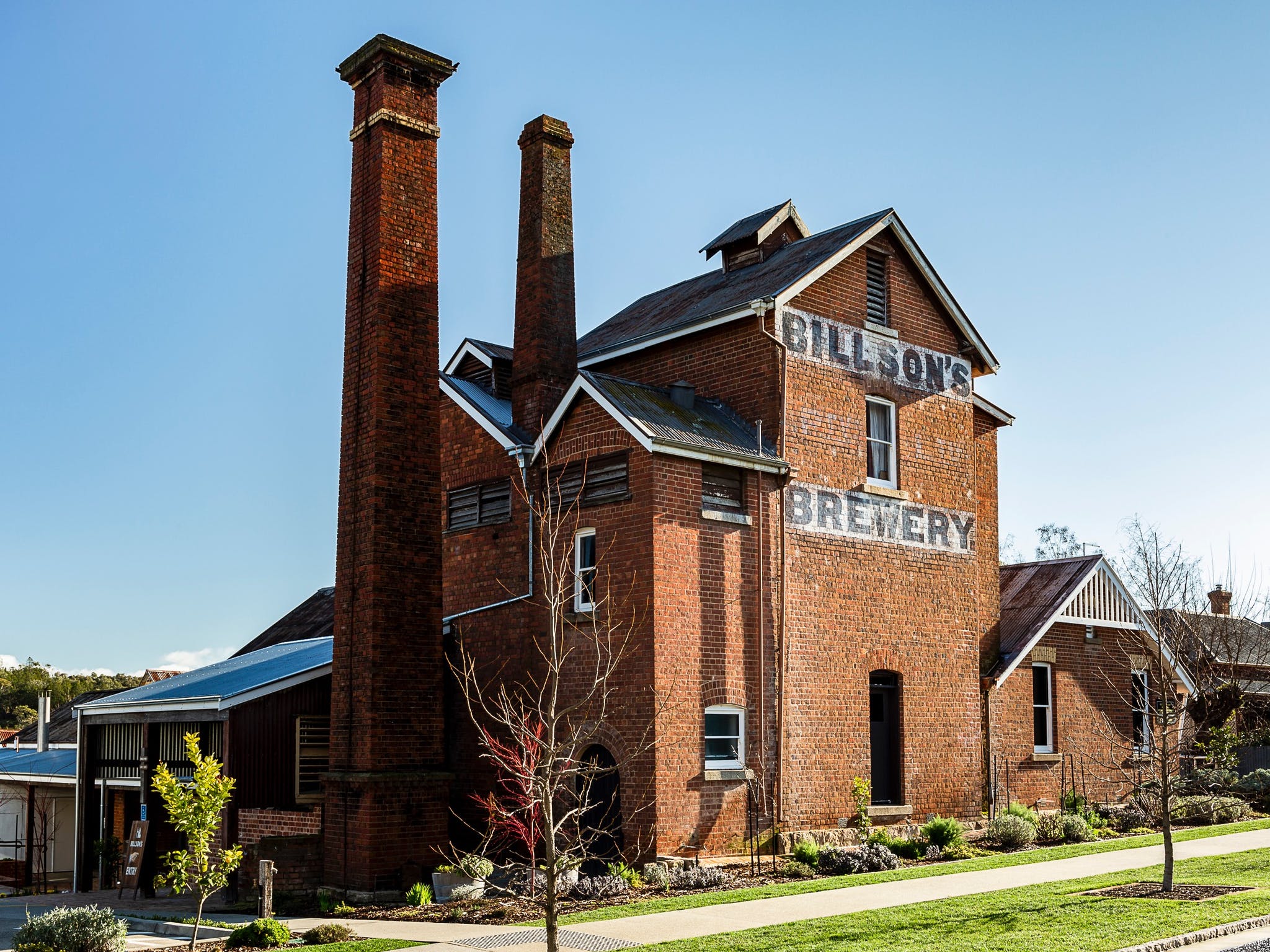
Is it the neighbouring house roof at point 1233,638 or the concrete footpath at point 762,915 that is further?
the neighbouring house roof at point 1233,638

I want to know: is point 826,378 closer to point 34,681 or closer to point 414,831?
point 414,831

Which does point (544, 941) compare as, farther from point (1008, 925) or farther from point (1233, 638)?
point (1233, 638)

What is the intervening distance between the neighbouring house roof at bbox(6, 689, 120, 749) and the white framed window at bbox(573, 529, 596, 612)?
2064cm

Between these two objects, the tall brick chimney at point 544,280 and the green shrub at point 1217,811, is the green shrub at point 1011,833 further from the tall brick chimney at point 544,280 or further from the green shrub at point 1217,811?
the tall brick chimney at point 544,280

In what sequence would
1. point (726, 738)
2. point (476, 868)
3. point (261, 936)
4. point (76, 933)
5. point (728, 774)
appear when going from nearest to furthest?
point (76, 933) → point (261, 936) → point (476, 868) → point (728, 774) → point (726, 738)

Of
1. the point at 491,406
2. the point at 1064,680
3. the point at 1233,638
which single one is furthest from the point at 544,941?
the point at 1233,638

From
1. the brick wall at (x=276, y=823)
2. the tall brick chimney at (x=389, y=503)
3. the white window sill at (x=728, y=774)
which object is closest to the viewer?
the tall brick chimney at (x=389, y=503)

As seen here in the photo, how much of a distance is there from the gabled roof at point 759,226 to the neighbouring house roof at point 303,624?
1285 cm

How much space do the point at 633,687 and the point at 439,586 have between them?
10.8ft

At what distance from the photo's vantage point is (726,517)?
19656mm

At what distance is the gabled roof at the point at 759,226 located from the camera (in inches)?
992

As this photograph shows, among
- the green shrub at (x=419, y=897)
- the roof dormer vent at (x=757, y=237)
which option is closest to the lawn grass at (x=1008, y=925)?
the green shrub at (x=419, y=897)

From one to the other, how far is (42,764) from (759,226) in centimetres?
2258

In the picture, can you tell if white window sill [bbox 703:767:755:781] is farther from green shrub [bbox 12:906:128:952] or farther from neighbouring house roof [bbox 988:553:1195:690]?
green shrub [bbox 12:906:128:952]
